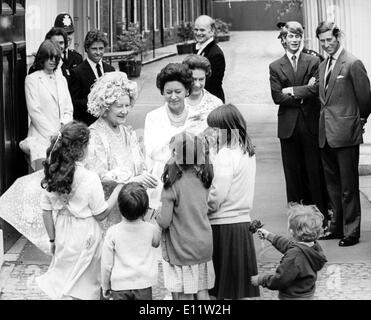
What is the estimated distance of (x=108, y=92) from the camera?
290 inches

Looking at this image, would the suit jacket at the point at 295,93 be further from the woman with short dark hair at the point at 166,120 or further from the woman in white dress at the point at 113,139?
the woman in white dress at the point at 113,139

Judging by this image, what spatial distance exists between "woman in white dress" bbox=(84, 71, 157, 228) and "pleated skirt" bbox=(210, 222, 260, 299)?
0.78 metres

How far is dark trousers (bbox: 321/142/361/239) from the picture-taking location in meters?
9.11

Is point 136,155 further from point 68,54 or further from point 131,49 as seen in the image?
point 131,49

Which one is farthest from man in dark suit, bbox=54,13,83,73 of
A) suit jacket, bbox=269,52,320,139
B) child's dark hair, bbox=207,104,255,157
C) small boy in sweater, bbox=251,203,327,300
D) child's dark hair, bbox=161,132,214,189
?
small boy in sweater, bbox=251,203,327,300

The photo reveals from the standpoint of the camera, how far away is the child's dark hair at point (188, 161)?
6641mm

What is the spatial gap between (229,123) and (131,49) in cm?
2317

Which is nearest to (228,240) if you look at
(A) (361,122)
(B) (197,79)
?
(B) (197,79)

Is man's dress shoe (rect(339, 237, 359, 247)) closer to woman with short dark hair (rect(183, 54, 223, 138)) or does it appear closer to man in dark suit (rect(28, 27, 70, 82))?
woman with short dark hair (rect(183, 54, 223, 138))

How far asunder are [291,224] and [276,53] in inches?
1184

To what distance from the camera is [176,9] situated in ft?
155

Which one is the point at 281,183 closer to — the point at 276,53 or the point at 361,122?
the point at 361,122

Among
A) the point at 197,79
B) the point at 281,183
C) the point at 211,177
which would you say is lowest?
the point at 281,183

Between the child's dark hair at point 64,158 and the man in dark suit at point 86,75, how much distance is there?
11.0 ft
